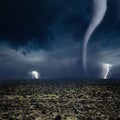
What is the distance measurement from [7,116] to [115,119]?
46.6 feet

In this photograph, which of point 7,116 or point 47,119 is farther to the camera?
point 7,116

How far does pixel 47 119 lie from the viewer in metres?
31.2

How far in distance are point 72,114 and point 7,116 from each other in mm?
8884

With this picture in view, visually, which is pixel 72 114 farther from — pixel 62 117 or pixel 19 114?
pixel 19 114

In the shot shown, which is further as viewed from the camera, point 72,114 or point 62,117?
point 72,114

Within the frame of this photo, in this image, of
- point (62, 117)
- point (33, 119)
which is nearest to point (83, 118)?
point (62, 117)

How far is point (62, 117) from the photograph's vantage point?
32.2 metres

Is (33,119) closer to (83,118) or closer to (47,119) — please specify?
(47,119)

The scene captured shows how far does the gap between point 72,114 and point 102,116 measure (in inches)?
163

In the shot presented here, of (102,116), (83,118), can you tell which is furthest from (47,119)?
(102,116)

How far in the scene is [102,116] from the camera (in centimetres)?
3369

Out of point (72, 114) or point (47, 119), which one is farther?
point (72, 114)

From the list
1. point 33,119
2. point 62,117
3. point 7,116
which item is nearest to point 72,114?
point 62,117

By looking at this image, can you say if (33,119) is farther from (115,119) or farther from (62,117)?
(115,119)
